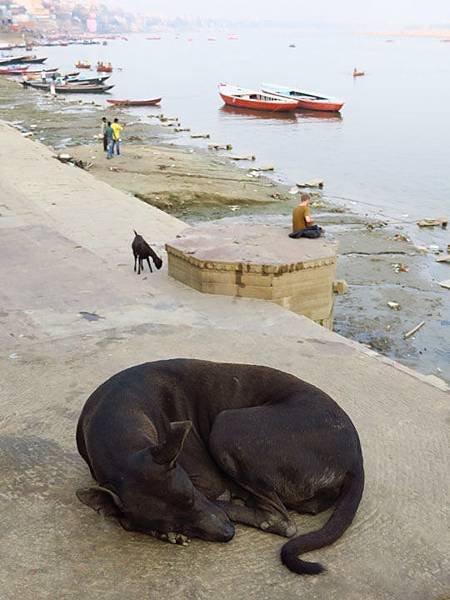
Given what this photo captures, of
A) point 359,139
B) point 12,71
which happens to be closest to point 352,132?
point 359,139

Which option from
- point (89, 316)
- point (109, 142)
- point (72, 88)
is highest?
point (89, 316)

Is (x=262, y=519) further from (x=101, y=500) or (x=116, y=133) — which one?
(x=116, y=133)

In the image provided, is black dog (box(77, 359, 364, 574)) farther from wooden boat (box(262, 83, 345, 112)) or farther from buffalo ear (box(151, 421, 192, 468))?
wooden boat (box(262, 83, 345, 112))

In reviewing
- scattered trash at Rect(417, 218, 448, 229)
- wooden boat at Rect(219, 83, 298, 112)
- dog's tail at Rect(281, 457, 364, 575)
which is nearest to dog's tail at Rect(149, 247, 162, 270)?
dog's tail at Rect(281, 457, 364, 575)

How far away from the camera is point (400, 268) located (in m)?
15.5

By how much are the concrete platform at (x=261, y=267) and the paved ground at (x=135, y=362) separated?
23cm

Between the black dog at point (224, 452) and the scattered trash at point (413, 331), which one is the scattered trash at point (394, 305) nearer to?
the scattered trash at point (413, 331)

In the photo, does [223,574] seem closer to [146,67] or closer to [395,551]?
[395,551]

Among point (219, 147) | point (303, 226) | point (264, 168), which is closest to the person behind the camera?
point (303, 226)

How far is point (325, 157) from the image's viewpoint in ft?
111

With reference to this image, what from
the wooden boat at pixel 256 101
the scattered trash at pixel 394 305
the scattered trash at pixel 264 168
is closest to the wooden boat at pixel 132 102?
the wooden boat at pixel 256 101

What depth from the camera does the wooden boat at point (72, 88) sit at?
5691cm

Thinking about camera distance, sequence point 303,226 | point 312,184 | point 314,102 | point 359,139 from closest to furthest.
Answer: point 303,226, point 312,184, point 359,139, point 314,102

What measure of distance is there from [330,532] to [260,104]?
46828 mm
